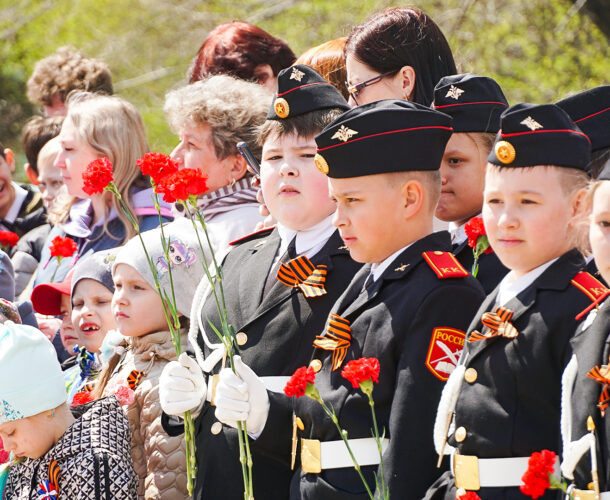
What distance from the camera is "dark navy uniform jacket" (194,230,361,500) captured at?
3.51 metres

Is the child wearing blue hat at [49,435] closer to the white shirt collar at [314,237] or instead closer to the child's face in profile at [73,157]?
the white shirt collar at [314,237]

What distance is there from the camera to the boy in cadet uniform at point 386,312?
299 centimetres

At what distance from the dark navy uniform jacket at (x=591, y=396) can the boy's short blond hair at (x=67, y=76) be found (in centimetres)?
485

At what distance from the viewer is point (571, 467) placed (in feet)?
8.37

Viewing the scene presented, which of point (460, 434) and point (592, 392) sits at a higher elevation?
Answer: point (592, 392)

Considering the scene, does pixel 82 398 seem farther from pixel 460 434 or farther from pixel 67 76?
pixel 67 76

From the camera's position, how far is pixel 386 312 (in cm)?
311

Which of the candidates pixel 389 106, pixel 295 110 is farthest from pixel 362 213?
pixel 295 110

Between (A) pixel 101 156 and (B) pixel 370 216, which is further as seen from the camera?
(A) pixel 101 156

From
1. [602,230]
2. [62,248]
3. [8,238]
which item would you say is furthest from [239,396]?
[8,238]

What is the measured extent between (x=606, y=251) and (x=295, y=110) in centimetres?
145

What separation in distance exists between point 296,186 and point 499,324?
1.05 metres

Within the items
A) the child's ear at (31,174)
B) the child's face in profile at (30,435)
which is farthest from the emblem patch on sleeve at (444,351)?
the child's ear at (31,174)

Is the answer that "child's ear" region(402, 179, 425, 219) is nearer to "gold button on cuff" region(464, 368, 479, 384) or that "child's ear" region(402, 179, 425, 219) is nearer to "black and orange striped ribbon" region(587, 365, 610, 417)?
"gold button on cuff" region(464, 368, 479, 384)
